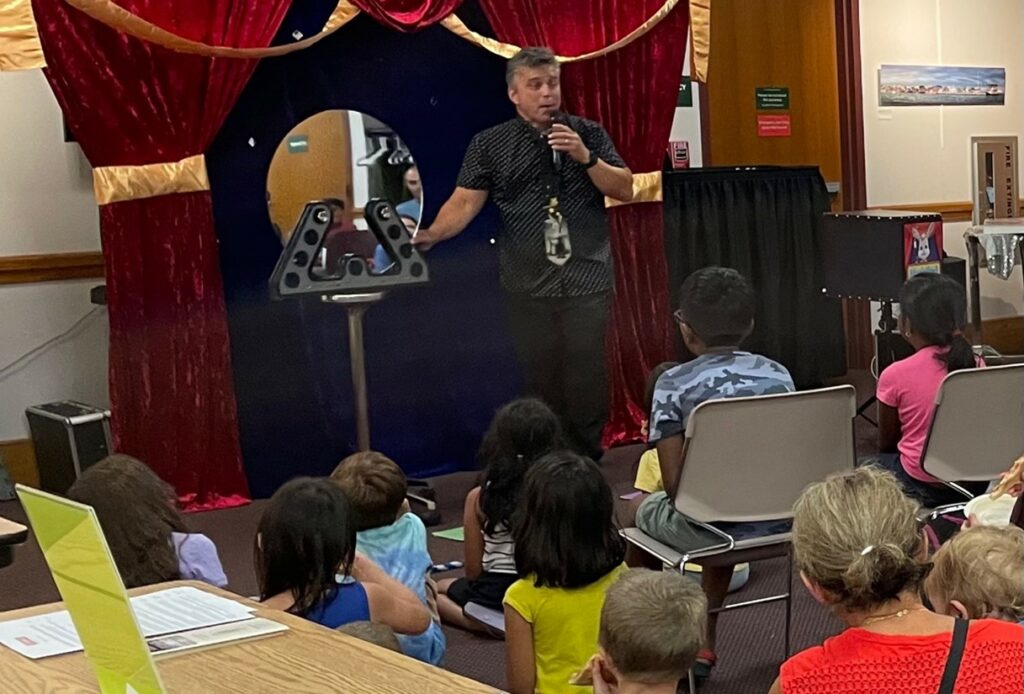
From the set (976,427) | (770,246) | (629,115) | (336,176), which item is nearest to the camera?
(976,427)

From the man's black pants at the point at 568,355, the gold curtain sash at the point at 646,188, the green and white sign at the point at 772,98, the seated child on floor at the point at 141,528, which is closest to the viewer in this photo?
the seated child on floor at the point at 141,528

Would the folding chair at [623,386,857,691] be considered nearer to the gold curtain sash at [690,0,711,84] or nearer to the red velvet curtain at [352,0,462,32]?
the red velvet curtain at [352,0,462,32]

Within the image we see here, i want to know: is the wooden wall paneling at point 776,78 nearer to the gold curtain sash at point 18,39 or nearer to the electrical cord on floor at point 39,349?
the electrical cord on floor at point 39,349

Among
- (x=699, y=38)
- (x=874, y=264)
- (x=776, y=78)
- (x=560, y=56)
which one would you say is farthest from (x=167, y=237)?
(x=776, y=78)

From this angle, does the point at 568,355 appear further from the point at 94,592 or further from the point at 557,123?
the point at 94,592

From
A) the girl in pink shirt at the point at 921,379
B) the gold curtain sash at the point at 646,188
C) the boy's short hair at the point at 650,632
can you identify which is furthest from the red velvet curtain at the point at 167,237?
the boy's short hair at the point at 650,632

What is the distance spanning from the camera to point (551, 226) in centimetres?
530

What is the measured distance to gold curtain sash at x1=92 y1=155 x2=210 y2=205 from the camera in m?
5.14

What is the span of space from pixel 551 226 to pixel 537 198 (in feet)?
0.37

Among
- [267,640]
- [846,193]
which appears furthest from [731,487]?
[846,193]

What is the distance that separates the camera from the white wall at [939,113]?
8.12 meters

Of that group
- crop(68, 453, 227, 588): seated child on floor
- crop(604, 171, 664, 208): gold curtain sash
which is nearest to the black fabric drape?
crop(604, 171, 664, 208): gold curtain sash

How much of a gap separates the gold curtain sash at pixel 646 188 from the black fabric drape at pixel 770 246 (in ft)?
1.01

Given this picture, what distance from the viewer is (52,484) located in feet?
18.2
